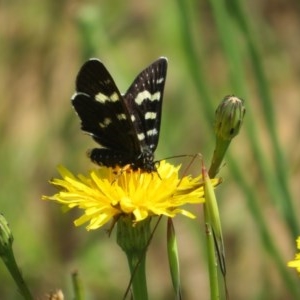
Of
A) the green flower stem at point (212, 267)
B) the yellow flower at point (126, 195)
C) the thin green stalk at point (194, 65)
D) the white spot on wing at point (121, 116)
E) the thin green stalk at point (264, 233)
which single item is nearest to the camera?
the green flower stem at point (212, 267)

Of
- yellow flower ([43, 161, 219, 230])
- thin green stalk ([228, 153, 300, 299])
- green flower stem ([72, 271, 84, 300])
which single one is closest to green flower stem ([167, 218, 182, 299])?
yellow flower ([43, 161, 219, 230])

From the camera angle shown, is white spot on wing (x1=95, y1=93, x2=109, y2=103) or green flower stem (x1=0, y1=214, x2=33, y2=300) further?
white spot on wing (x1=95, y1=93, x2=109, y2=103)

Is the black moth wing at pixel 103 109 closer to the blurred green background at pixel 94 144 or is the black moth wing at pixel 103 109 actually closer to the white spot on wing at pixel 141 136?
the white spot on wing at pixel 141 136

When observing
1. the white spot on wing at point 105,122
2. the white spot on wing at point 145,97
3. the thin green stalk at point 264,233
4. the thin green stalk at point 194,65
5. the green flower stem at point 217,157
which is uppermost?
the thin green stalk at point 194,65

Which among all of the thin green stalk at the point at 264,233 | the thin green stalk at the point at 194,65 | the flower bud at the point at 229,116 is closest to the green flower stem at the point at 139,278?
the flower bud at the point at 229,116

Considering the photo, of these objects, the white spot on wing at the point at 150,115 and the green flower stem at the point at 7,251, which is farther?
the white spot on wing at the point at 150,115

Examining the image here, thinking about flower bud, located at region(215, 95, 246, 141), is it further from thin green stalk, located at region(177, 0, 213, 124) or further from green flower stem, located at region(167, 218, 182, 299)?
thin green stalk, located at region(177, 0, 213, 124)

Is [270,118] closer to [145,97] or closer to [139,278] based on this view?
[145,97]
